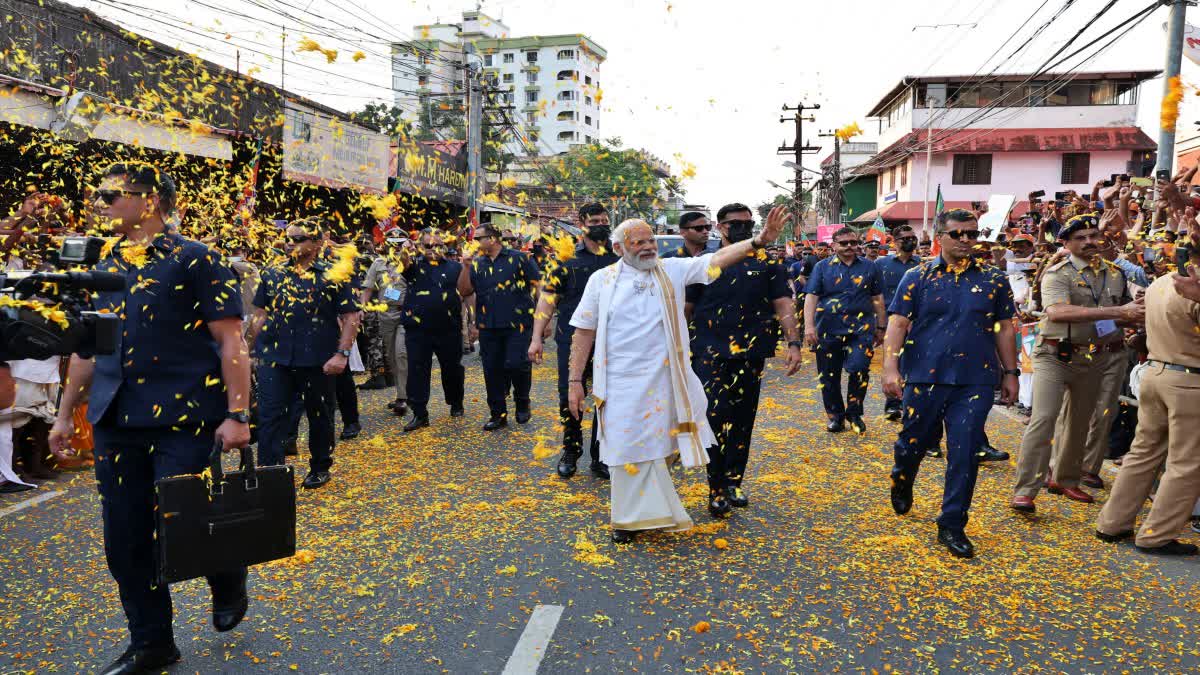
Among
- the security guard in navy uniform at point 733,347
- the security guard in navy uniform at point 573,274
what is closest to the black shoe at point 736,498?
the security guard in navy uniform at point 733,347

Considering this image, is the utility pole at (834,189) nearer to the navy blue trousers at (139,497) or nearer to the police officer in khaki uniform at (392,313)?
the police officer in khaki uniform at (392,313)

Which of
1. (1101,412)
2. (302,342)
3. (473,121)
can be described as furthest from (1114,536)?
(473,121)

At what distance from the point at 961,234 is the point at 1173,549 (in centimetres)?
231

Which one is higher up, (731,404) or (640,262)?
(640,262)

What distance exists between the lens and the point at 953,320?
17.1 feet

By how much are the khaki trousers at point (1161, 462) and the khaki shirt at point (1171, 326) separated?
0.10 m

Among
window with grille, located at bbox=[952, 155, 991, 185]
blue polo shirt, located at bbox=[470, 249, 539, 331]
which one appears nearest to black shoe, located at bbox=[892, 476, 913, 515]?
blue polo shirt, located at bbox=[470, 249, 539, 331]

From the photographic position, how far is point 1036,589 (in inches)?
176

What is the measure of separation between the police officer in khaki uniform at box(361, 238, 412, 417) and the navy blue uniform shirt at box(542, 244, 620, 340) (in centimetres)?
256

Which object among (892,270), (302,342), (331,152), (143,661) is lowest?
(143,661)

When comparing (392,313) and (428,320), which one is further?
(392,313)

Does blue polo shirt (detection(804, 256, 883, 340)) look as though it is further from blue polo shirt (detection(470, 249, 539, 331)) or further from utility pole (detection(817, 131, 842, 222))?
utility pole (detection(817, 131, 842, 222))

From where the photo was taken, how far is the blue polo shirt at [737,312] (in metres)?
6.04

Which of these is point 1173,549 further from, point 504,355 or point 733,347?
point 504,355
